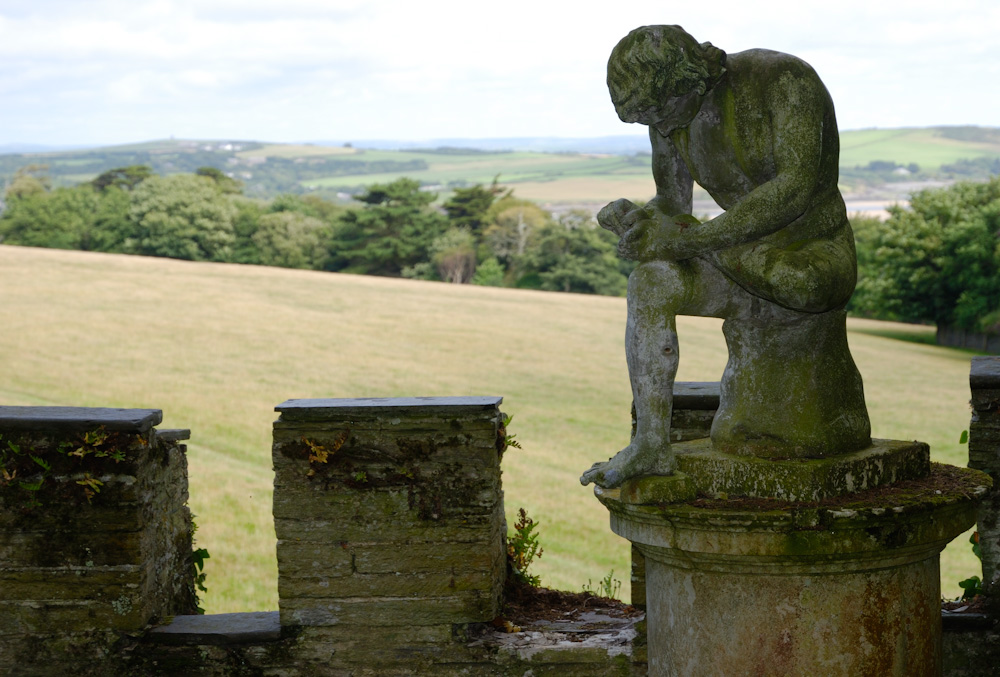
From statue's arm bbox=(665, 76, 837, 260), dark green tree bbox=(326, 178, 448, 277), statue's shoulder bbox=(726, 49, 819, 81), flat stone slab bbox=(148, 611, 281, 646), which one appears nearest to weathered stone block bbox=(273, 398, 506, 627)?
flat stone slab bbox=(148, 611, 281, 646)

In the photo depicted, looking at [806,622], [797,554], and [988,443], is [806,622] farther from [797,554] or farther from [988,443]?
[988,443]

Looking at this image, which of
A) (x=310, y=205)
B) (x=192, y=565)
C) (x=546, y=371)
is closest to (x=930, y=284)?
(x=546, y=371)

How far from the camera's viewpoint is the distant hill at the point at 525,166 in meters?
127

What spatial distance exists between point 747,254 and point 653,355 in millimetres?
477

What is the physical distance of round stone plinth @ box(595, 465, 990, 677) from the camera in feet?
11.8

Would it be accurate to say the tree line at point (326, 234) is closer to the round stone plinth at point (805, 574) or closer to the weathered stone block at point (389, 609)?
the weathered stone block at point (389, 609)

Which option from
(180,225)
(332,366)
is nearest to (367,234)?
(180,225)

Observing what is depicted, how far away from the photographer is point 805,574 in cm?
366

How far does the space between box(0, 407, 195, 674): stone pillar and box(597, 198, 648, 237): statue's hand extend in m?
2.52

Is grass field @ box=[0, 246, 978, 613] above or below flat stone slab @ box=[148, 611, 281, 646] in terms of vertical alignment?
below

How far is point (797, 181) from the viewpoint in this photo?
12.2ft

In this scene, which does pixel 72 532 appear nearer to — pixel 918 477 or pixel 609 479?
pixel 609 479

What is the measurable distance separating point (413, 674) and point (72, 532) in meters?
1.77

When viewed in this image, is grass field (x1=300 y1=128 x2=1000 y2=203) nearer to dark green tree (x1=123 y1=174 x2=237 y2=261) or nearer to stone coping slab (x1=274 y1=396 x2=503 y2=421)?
dark green tree (x1=123 y1=174 x2=237 y2=261)
